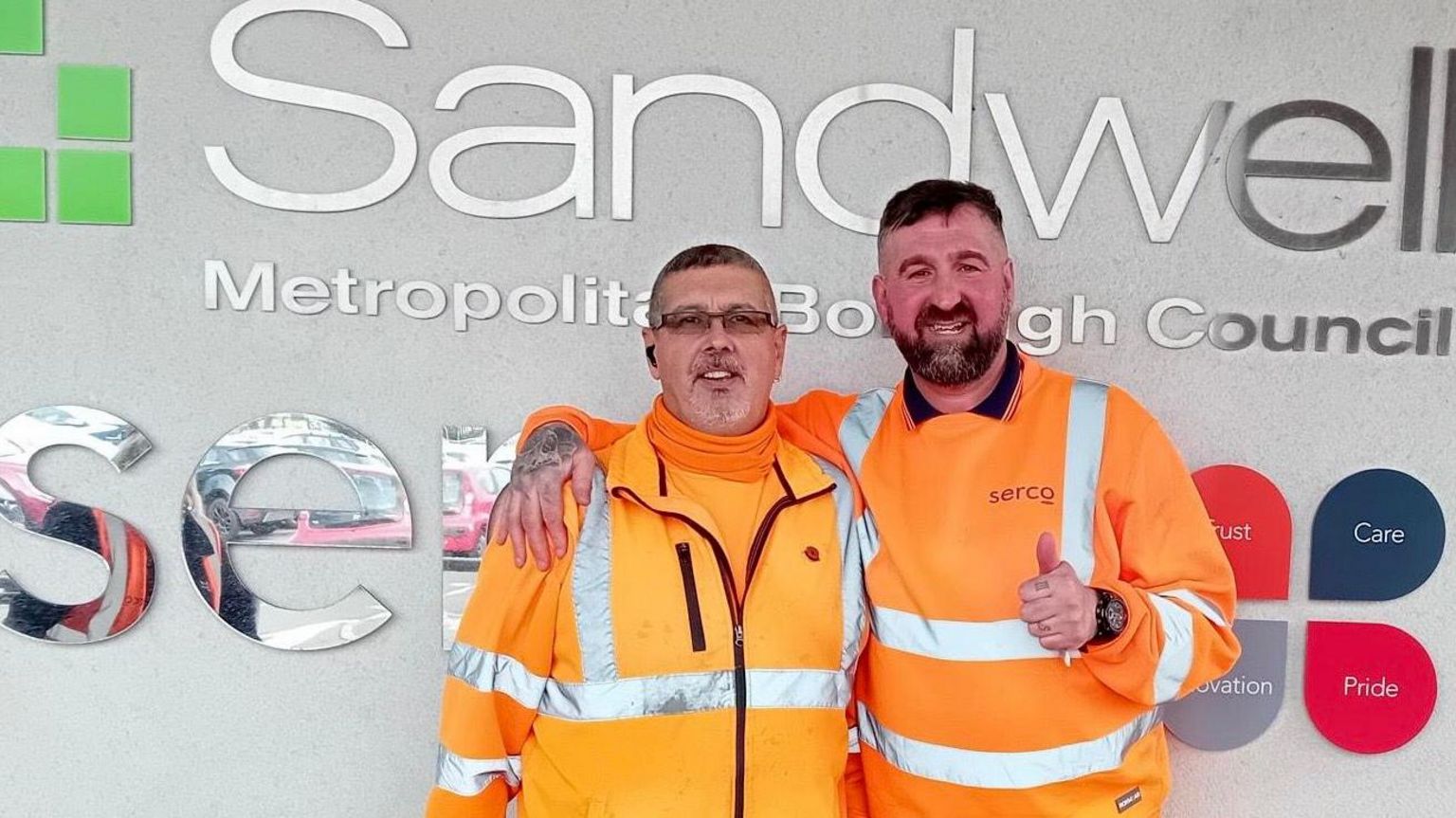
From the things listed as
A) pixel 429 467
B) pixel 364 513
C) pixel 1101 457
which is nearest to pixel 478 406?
pixel 429 467

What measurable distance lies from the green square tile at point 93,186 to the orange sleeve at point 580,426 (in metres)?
1.17

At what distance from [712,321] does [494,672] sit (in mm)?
694

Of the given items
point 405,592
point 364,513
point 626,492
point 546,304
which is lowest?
point 405,592

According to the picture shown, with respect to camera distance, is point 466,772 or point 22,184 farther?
point 22,184

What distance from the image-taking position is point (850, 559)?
1795mm

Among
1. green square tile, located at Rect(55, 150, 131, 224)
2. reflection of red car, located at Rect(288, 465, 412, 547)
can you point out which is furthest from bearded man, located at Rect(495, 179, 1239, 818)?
green square tile, located at Rect(55, 150, 131, 224)

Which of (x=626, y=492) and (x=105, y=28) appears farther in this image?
(x=105, y=28)

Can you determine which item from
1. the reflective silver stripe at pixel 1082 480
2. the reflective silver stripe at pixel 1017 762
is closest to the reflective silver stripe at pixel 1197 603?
the reflective silver stripe at pixel 1082 480

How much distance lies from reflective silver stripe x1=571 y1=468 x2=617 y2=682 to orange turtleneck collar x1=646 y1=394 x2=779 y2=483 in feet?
0.66

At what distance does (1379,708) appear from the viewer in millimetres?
2377

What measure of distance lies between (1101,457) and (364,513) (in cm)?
163

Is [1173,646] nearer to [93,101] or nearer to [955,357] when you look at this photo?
[955,357]

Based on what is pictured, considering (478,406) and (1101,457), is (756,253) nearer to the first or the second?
(478,406)

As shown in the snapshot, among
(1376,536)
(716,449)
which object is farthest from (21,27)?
(1376,536)
